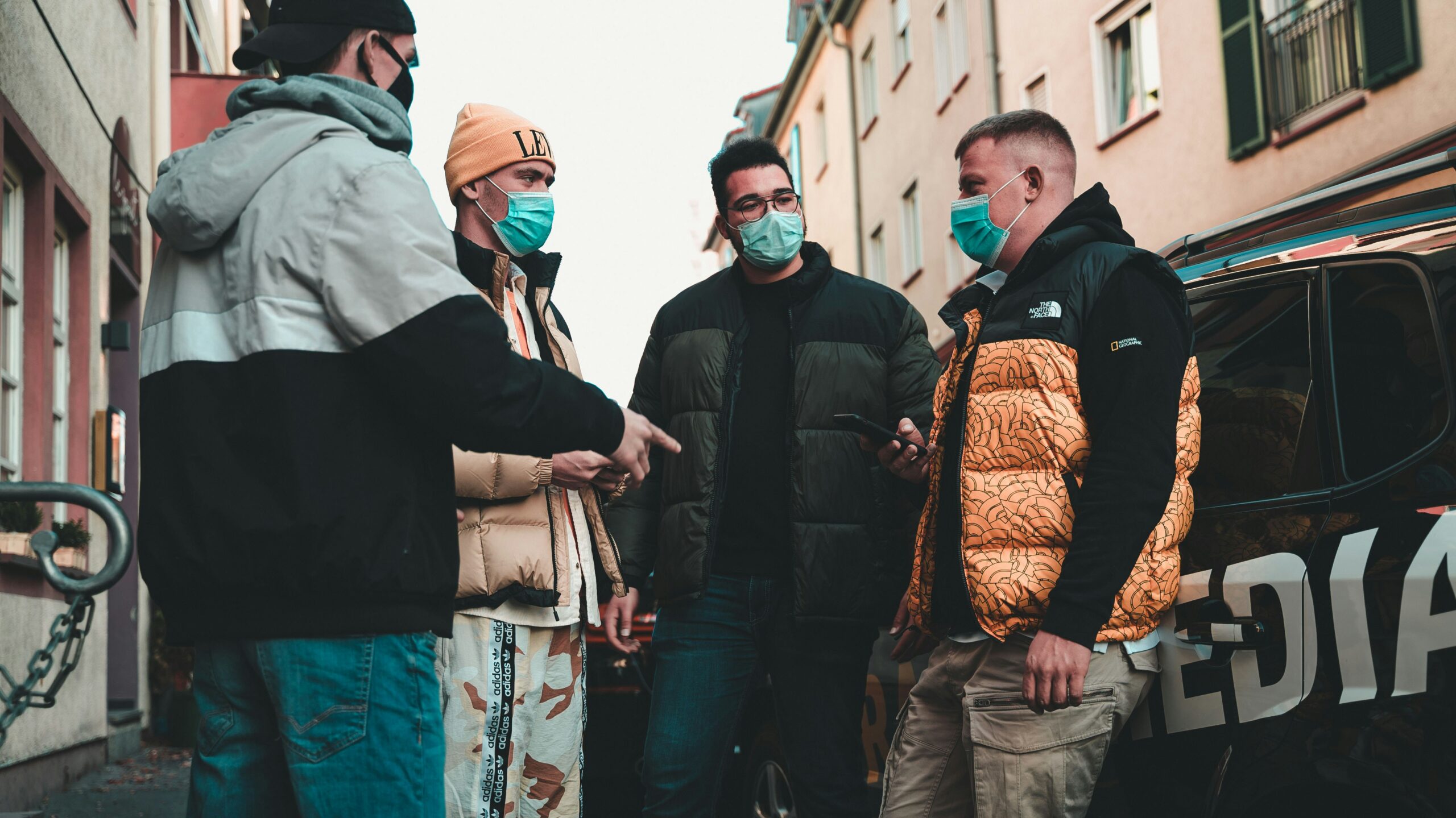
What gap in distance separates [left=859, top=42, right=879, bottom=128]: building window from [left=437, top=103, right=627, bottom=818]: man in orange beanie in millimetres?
22622

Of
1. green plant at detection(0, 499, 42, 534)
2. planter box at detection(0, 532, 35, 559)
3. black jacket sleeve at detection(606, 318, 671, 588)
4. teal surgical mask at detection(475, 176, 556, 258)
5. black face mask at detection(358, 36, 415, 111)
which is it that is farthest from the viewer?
green plant at detection(0, 499, 42, 534)

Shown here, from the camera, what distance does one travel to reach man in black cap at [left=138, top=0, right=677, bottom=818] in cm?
213

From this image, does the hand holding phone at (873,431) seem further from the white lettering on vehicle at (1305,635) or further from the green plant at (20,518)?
the green plant at (20,518)

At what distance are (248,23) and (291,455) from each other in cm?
1768

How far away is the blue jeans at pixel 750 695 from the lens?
147 inches

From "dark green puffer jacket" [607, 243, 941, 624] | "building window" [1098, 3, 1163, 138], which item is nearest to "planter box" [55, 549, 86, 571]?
"dark green puffer jacket" [607, 243, 941, 624]

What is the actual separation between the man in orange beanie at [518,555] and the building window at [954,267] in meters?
17.4

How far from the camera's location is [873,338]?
3893mm

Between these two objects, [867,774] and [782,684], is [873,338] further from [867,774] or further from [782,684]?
[867,774]

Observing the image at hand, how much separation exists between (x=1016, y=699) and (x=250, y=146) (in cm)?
179

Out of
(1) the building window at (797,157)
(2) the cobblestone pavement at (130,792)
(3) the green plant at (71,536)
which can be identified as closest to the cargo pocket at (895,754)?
(2) the cobblestone pavement at (130,792)

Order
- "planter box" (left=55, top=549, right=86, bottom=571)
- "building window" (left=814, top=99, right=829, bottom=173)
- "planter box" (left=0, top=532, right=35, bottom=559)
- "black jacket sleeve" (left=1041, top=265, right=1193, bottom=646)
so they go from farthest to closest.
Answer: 1. "building window" (left=814, top=99, right=829, bottom=173)
2. "planter box" (left=55, top=549, right=86, bottom=571)
3. "planter box" (left=0, top=532, right=35, bottom=559)
4. "black jacket sleeve" (left=1041, top=265, right=1193, bottom=646)

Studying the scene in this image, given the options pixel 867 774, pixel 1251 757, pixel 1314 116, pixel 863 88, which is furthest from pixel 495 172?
pixel 863 88

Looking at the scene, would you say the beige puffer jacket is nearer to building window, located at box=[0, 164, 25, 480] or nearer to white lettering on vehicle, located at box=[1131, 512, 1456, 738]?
white lettering on vehicle, located at box=[1131, 512, 1456, 738]
